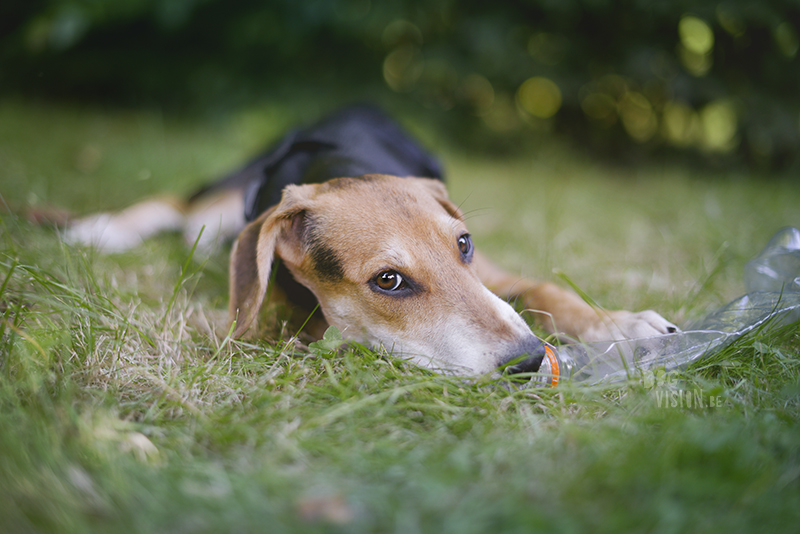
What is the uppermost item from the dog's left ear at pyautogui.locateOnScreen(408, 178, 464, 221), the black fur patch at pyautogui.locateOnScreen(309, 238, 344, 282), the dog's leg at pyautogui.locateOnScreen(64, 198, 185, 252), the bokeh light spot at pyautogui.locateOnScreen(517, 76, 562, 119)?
the bokeh light spot at pyautogui.locateOnScreen(517, 76, 562, 119)

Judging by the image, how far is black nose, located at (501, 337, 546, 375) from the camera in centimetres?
207

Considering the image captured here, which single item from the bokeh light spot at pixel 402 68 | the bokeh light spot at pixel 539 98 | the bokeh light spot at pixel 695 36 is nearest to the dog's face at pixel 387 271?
the bokeh light spot at pixel 402 68

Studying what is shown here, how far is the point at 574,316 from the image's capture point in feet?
9.00

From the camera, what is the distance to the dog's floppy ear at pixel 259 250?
2.55 m

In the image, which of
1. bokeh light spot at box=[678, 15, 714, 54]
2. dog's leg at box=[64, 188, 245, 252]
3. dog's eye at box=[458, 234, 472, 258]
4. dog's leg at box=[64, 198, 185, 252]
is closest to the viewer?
dog's eye at box=[458, 234, 472, 258]

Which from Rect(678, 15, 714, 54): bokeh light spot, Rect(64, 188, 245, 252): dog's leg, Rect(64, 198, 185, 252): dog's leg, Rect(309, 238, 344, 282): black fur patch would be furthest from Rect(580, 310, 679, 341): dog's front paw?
Rect(678, 15, 714, 54): bokeh light spot

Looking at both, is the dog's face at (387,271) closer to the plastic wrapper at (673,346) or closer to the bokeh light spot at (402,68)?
the plastic wrapper at (673,346)

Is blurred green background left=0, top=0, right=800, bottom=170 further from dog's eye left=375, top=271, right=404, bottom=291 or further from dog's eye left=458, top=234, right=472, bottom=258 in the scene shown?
dog's eye left=375, top=271, right=404, bottom=291

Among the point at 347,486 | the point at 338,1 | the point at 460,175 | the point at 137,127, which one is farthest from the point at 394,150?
the point at 137,127

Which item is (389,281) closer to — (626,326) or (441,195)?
(441,195)

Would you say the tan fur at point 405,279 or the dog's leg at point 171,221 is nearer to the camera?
the tan fur at point 405,279

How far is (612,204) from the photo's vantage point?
647cm

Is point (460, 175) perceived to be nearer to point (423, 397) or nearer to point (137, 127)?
point (137, 127)

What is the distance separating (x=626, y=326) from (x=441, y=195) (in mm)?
1313
